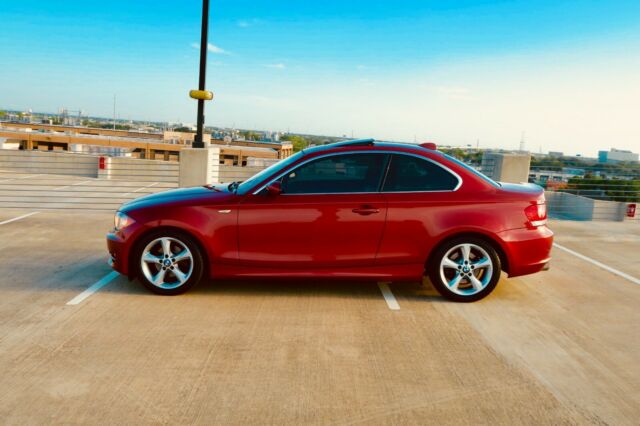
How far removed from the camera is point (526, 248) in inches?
224

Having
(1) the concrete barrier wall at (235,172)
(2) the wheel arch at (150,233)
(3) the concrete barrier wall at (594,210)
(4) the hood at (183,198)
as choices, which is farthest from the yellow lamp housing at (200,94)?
(1) the concrete barrier wall at (235,172)

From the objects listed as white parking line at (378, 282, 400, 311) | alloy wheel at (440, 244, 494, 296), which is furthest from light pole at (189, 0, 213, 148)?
alloy wheel at (440, 244, 494, 296)

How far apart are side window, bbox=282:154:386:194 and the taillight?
1.58m

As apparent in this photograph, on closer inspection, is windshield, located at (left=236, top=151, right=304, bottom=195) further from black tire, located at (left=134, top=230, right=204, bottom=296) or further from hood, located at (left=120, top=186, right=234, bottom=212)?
black tire, located at (left=134, top=230, right=204, bottom=296)

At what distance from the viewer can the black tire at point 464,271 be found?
18.5 ft

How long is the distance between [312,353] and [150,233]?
2.28m

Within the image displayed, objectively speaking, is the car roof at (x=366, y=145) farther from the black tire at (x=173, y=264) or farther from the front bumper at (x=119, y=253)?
the front bumper at (x=119, y=253)

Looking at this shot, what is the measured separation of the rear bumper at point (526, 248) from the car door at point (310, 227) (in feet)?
4.39

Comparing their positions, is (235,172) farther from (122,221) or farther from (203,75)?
(122,221)

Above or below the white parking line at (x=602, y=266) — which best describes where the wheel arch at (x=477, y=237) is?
above

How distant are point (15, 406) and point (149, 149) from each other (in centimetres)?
6565

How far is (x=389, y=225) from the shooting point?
556cm

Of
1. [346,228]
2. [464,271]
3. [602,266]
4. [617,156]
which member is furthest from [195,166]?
[617,156]

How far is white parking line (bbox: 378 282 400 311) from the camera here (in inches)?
218
